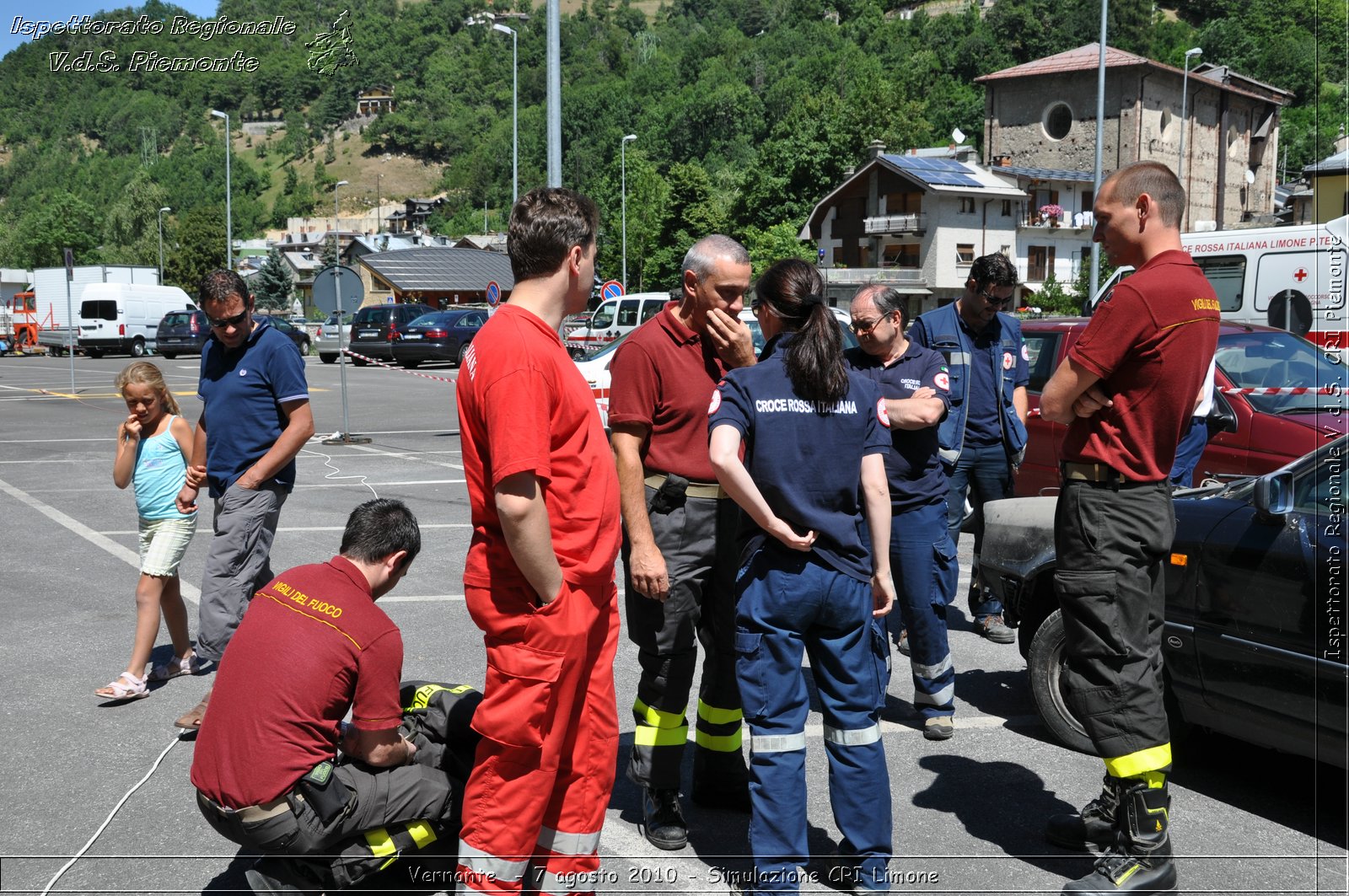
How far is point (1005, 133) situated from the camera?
83.2 m

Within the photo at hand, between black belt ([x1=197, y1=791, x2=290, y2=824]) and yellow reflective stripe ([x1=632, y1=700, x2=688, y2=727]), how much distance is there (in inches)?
52.8

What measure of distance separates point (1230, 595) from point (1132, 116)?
267ft

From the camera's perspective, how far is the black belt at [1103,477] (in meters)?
3.58

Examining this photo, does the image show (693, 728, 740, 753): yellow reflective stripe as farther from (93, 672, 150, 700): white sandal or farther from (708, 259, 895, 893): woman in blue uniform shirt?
(93, 672, 150, 700): white sandal

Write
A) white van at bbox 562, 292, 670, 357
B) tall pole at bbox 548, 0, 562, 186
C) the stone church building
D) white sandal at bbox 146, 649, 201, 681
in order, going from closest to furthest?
1. white sandal at bbox 146, 649, 201, 681
2. tall pole at bbox 548, 0, 562, 186
3. white van at bbox 562, 292, 670, 357
4. the stone church building

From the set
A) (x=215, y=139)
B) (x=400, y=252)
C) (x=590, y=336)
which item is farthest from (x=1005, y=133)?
(x=215, y=139)

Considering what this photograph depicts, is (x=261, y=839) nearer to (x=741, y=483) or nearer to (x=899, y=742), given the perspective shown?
(x=741, y=483)

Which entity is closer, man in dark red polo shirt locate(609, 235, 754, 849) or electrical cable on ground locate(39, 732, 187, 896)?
electrical cable on ground locate(39, 732, 187, 896)

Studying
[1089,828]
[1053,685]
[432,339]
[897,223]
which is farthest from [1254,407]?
[897,223]

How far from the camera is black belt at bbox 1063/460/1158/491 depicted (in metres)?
3.58

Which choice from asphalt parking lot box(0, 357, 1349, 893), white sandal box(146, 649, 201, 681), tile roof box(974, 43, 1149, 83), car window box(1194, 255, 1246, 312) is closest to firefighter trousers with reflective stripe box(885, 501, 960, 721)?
asphalt parking lot box(0, 357, 1349, 893)

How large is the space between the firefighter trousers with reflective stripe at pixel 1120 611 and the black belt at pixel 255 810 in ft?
8.28

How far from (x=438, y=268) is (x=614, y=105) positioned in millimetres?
69772

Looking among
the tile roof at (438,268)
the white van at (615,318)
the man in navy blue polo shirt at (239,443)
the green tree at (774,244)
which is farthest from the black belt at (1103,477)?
the tile roof at (438,268)
